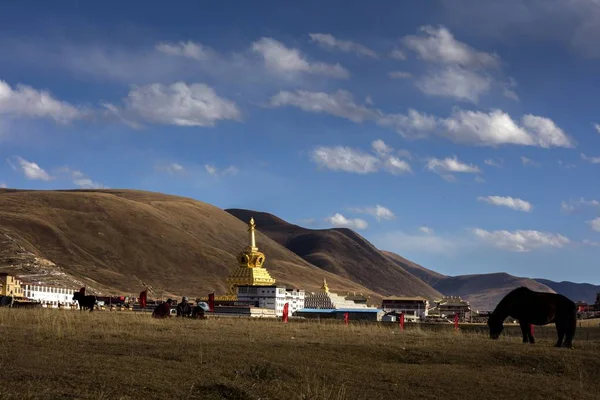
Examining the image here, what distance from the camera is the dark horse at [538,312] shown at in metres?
26.2

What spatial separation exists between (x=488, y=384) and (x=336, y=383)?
12.8ft

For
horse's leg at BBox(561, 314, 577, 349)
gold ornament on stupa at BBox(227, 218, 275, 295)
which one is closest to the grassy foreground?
horse's leg at BBox(561, 314, 577, 349)

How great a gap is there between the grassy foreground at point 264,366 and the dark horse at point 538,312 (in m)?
1.56

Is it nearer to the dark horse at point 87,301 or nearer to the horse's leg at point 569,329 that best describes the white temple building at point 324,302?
the dark horse at point 87,301

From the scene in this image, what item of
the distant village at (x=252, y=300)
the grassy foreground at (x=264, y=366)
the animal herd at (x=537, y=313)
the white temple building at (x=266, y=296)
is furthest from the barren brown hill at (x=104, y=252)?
the grassy foreground at (x=264, y=366)

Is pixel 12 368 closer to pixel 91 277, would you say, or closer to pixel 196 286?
pixel 91 277

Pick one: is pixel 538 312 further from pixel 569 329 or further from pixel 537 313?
pixel 569 329

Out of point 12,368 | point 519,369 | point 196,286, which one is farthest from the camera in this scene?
point 196,286

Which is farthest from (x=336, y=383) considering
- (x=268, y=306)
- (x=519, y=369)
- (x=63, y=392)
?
(x=268, y=306)

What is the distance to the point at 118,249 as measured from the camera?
182125 mm

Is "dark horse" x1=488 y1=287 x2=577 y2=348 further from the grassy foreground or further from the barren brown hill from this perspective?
the barren brown hill

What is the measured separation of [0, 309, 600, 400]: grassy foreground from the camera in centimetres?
1375

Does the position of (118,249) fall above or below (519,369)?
above

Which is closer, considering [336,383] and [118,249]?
[336,383]
